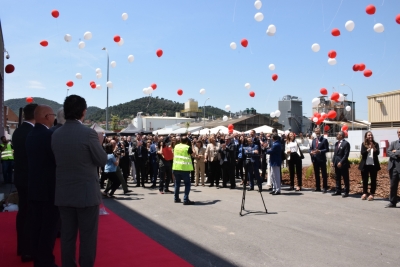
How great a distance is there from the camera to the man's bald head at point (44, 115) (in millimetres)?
4355

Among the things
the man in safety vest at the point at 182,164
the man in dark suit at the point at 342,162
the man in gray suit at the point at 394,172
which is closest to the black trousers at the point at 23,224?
the man in safety vest at the point at 182,164

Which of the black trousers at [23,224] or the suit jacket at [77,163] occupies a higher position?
the suit jacket at [77,163]

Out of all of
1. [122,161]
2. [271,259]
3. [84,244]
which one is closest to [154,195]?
[122,161]

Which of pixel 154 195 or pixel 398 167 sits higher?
pixel 398 167

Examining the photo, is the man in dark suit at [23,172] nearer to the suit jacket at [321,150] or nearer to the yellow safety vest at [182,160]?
the yellow safety vest at [182,160]

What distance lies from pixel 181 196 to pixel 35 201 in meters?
7.32

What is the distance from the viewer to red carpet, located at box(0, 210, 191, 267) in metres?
5.01

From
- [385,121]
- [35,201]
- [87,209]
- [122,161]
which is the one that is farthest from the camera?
[385,121]

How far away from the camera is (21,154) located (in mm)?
4801

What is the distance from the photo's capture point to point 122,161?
44.8 ft

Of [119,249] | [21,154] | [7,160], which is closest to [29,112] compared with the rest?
[21,154]

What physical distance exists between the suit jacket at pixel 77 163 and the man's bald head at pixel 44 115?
817 millimetres

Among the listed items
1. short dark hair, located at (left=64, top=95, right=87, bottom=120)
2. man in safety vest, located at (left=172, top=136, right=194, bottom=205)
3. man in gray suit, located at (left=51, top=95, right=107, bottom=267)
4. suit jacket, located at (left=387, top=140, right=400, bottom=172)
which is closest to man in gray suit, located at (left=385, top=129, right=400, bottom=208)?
suit jacket, located at (left=387, top=140, right=400, bottom=172)

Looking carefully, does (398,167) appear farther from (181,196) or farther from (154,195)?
(154,195)
